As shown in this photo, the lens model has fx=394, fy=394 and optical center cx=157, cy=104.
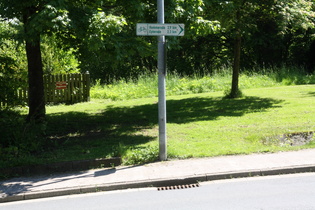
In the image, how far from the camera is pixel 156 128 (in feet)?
38.3

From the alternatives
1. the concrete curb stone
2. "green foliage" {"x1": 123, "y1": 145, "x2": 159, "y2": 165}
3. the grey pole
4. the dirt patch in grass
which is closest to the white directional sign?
the grey pole

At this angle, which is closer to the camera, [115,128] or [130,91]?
[115,128]

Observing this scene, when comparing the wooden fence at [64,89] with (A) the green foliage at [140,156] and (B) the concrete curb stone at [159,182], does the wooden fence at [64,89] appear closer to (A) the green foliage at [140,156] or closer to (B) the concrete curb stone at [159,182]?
(A) the green foliage at [140,156]

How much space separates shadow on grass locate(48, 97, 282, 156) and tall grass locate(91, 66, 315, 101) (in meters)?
3.35

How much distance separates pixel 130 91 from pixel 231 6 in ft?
32.1

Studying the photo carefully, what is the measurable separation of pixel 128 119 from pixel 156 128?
208 cm

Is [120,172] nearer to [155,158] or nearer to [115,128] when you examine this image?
[155,158]

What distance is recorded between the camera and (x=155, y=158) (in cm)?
860

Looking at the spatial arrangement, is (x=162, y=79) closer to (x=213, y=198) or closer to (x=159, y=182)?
(x=159, y=182)

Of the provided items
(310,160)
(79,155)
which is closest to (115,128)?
(79,155)

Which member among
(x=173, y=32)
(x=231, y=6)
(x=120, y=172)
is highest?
(x=231, y=6)

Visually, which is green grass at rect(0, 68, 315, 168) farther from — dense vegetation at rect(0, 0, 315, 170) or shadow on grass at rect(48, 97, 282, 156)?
dense vegetation at rect(0, 0, 315, 170)

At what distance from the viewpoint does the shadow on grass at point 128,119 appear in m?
10.3

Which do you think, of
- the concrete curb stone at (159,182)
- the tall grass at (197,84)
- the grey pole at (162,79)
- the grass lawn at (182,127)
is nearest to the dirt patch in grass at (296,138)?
the grass lawn at (182,127)
